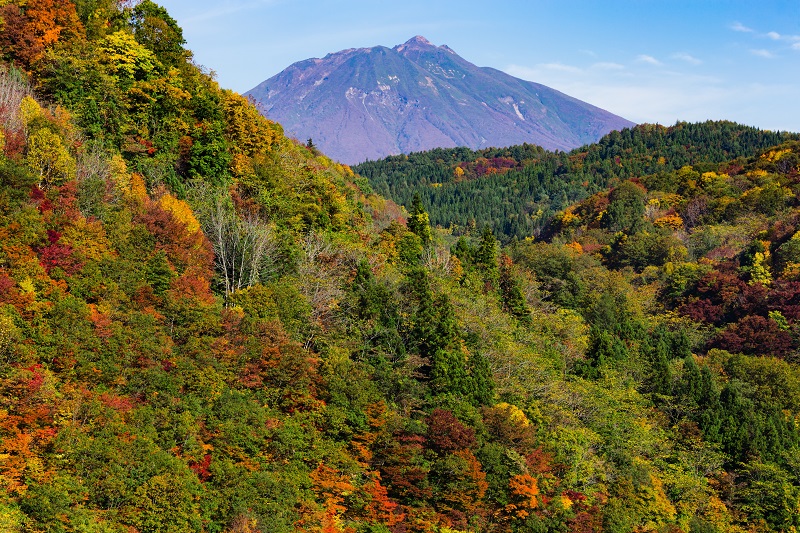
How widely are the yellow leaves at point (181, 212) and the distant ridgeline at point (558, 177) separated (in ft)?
336

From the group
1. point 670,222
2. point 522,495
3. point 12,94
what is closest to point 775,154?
point 670,222

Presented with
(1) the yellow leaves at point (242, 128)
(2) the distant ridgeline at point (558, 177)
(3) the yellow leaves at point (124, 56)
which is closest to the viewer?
(3) the yellow leaves at point (124, 56)

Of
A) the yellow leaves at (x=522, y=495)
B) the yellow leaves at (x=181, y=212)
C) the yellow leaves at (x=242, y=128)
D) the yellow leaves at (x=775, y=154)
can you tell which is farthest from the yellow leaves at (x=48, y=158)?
the yellow leaves at (x=775, y=154)

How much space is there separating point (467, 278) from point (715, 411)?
1674 centimetres

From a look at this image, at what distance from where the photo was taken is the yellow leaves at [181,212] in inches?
1362

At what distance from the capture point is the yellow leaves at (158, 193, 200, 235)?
1362 inches

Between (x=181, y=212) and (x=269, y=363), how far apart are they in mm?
8485

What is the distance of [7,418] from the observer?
22.8 m

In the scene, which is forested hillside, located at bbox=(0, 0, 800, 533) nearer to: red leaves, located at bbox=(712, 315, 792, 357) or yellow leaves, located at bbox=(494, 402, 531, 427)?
yellow leaves, located at bbox=(494, 402, 531, 427)

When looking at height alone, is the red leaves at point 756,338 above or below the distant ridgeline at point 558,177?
below

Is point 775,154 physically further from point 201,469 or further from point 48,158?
point 201,469

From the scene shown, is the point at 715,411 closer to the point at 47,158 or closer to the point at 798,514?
the point at 798,514

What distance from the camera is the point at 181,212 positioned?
35062 mm

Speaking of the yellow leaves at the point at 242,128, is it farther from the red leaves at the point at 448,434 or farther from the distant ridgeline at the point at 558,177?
the distant ridgeline at the point at 558,177
